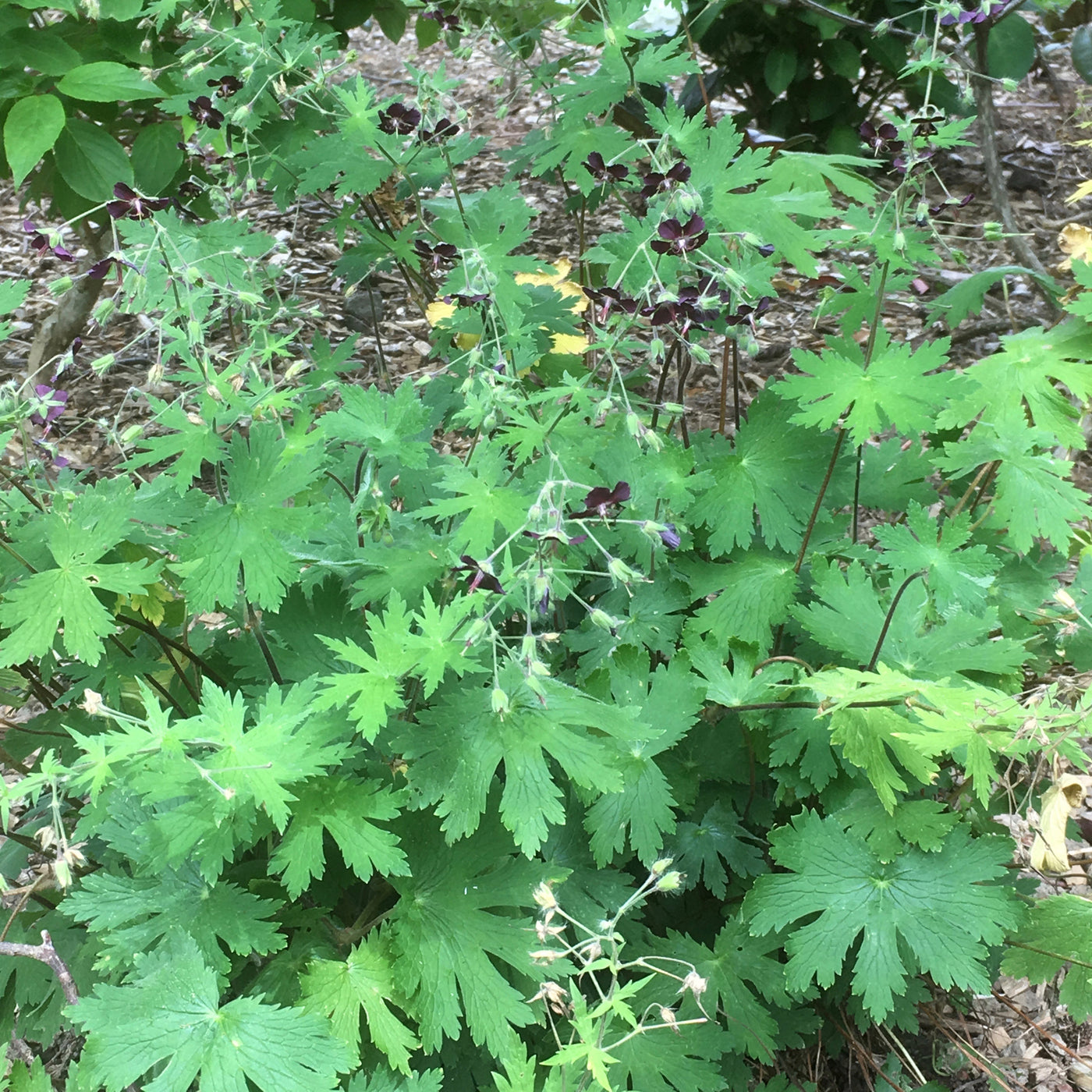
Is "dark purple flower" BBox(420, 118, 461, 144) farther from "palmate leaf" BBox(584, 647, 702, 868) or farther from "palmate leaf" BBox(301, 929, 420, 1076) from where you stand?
"palmate leaf" BBox(301, 929, 420, 1076)

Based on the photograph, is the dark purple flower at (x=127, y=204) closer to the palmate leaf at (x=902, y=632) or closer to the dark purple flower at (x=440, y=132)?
the dark purple flower at (x=440, y=132)

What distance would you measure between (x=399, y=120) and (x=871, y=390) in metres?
1.18

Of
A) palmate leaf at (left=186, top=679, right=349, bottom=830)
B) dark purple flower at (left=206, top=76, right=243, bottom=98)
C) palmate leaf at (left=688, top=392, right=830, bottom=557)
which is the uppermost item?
dark purple flower at (left=206, top=76, right=243, bottom=98)

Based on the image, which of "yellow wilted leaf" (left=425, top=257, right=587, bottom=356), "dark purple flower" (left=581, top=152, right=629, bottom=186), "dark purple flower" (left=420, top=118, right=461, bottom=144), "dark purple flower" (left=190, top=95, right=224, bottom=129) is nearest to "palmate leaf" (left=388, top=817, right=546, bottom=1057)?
"yellow wilted leaf" (left=425, top=257, right=587, bottom=356)

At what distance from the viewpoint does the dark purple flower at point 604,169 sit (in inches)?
69.4

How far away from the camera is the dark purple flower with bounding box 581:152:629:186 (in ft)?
5.78

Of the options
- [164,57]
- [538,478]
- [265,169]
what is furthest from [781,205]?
[164,57]

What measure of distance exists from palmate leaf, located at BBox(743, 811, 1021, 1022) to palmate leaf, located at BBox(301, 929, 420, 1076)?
0.57m

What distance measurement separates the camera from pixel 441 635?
122cm

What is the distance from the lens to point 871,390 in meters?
1.52

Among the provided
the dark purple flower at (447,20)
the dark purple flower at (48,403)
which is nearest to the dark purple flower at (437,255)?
the dark purple flower at (447,20)

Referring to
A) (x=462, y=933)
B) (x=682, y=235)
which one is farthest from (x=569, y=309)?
(x=462, y=933)

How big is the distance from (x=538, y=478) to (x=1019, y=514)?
900 mm

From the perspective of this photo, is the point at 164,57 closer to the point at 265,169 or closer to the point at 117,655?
the point at 265,169
